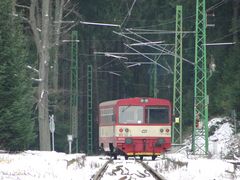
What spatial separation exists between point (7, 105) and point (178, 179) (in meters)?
17.6

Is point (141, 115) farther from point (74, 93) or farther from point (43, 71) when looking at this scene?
point (74, 93)

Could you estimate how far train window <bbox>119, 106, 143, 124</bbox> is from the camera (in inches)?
1416

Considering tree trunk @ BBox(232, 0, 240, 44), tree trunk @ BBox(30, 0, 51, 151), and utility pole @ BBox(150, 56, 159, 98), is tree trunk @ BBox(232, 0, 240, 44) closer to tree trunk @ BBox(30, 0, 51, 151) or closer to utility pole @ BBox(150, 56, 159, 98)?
utility pole @ BBox(150, 56, 159, 98)

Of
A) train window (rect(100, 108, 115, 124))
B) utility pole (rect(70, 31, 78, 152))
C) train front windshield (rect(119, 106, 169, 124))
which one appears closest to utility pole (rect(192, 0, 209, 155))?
train front windshield (rect(119, 106, 169, 124))

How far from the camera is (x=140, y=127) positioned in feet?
117

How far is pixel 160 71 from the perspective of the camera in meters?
78.6

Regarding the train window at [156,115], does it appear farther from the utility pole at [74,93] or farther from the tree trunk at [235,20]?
the utility pole at [74,93]

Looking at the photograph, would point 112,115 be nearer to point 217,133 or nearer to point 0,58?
point 0,58

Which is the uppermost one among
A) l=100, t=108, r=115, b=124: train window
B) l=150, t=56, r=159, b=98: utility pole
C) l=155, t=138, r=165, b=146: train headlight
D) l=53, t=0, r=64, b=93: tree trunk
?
l=53, t=0, r=64, b=93: tree trunk

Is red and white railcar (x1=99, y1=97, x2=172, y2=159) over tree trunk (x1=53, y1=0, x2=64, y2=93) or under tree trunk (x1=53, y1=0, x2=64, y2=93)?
under

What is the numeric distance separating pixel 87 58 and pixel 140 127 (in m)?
46.9

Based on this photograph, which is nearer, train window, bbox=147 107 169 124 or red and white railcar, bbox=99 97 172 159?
red and white railcar, bbox=99 97 172 159

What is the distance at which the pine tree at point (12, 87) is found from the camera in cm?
3497

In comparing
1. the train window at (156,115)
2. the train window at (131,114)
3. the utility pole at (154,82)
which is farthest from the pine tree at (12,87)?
the utility pole at (154,82)
